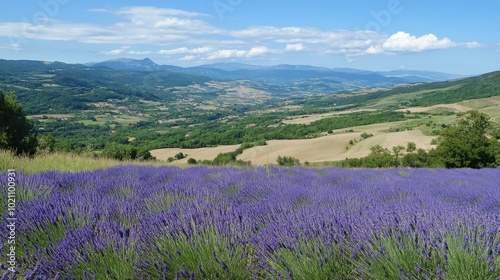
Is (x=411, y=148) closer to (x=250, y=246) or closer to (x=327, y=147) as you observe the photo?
(x=327, y=147)

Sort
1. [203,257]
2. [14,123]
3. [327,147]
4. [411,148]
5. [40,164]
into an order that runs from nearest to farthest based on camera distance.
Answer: [203,257]
[40,164]
[14,123]
[411,148]
[327,147]

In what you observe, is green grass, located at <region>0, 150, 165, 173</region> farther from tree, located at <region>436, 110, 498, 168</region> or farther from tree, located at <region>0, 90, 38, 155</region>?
tree, located at <region>436, 110, 498, 168</region>

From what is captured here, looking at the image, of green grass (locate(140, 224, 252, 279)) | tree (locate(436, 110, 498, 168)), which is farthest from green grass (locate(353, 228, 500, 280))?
tree (locate(436, 110, 498, 168))

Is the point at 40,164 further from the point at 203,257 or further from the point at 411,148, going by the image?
the point at 411,148

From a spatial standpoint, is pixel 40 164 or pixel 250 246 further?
pixel 40 164

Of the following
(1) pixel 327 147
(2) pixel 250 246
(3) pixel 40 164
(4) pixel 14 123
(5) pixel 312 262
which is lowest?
(1) pixel 327 147

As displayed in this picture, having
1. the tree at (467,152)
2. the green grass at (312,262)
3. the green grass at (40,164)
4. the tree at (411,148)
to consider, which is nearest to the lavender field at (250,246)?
the green grass at (312,262)

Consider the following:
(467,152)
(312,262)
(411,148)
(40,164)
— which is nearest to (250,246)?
(312,262)

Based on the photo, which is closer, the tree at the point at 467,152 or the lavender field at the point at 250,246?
the lavender field at the point at 250,246

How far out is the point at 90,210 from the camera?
8.34 ft

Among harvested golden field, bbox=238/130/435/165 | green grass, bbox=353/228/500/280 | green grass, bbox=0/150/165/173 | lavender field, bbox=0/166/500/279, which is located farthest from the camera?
harvested golden field, bbox=238/130/435/165

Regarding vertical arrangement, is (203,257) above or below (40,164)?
above

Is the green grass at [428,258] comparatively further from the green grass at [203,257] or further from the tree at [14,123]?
the tree at [14,123]

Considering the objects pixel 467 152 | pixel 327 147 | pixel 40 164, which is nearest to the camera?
pixel 40 164
